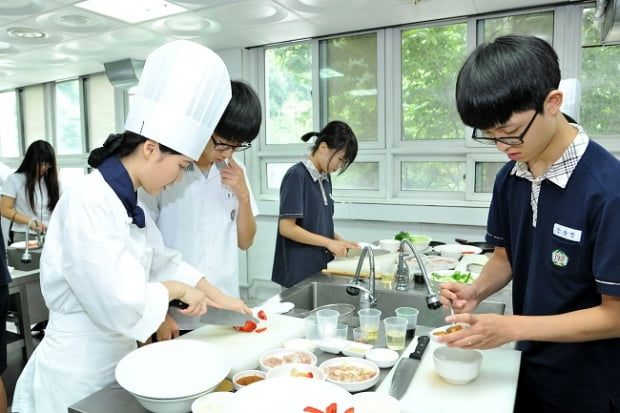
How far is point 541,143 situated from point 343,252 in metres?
1.41

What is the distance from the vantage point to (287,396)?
930mm

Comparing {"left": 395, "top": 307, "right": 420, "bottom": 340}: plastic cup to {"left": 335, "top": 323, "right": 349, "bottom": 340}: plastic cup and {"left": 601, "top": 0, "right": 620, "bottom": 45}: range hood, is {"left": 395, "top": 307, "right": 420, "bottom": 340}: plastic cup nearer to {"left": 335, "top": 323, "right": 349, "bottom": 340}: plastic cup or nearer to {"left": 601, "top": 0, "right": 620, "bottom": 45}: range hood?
{"left": 335, "top": 323, "right": 349, "bottom": 340}: plastic cup

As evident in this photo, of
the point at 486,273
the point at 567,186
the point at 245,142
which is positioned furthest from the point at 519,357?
the point at 245,142

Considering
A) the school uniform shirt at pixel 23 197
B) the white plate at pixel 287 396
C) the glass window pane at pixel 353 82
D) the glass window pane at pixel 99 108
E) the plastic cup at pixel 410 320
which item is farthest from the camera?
the glass window pane at pixel 99 108

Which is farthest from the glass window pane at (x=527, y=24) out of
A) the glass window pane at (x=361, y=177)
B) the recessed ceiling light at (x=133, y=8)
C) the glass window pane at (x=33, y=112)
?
the glass window pane at (x=33, y=112)

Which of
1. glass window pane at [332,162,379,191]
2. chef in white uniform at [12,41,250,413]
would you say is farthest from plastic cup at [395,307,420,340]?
glass window pane at [332,162,379,191]

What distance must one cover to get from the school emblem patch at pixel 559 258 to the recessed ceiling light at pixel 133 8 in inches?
116

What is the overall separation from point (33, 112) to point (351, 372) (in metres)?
6.75

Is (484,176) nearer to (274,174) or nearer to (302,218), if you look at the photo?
(302,218)

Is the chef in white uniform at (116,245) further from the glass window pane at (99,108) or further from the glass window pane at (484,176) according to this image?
the glass window pane at (99,108)

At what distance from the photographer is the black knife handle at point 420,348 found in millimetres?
1167

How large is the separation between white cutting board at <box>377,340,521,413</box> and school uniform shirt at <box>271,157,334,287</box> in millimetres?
1265

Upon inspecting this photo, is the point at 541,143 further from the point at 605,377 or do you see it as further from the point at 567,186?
the point at 605,377

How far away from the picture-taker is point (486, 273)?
138cm
